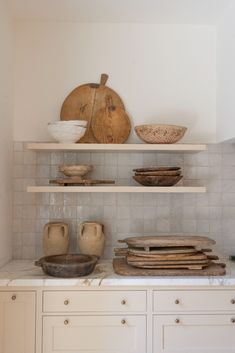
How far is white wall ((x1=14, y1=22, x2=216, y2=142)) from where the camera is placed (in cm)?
241

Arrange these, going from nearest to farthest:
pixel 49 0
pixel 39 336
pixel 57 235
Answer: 1. pixel 39 336
2. pixel 49 0
3. pixel 57 235

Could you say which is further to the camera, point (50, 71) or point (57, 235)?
point (50, 71)

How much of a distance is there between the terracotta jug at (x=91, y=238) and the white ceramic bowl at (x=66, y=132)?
523 millimetres

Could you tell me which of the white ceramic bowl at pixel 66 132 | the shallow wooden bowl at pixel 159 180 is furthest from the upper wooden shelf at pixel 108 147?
the shallow wooden bowl at pixel 159 180

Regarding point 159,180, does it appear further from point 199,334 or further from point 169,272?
point 199,334

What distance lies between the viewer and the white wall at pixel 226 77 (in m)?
2.13

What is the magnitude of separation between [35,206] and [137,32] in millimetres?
1299

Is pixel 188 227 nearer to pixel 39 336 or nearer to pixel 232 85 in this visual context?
pixel 232 85

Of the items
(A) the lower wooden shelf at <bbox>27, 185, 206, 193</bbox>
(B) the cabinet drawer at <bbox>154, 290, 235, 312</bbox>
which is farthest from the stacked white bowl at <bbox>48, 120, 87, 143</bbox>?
(B) the cabinet drawer at <bbox>154, 290, 235, 312</bbox>

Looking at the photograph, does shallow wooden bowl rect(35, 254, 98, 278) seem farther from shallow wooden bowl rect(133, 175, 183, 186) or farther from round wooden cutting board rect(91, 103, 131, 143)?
round wooden cutting board rect(91, 103, 131, 143)

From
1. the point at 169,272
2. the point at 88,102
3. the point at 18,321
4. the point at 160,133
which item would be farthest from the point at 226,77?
the point at 18,321

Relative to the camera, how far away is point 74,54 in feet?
7.95

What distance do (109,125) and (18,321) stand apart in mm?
1201

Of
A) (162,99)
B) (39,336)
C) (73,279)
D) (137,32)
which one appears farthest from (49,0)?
(39,336)
